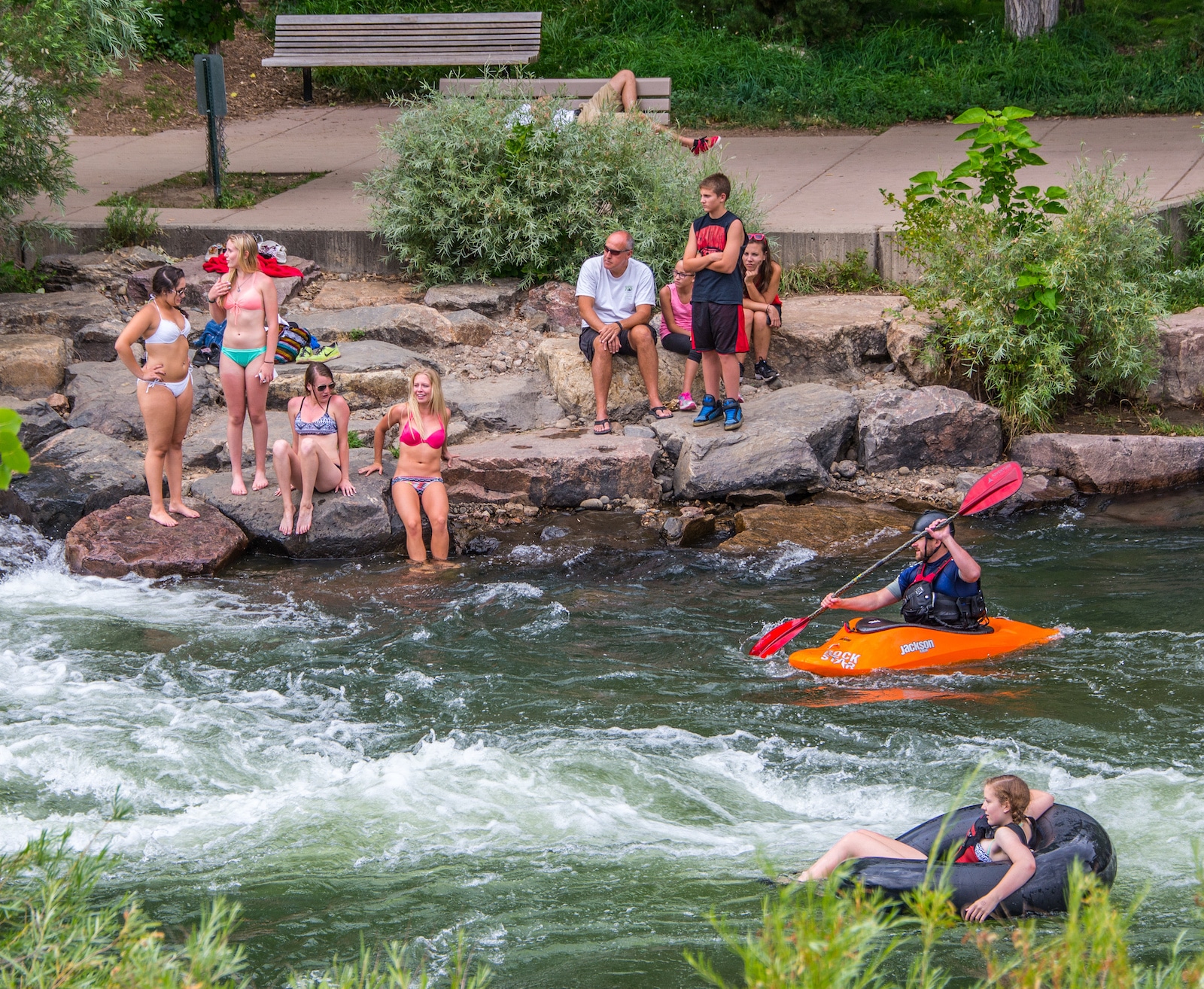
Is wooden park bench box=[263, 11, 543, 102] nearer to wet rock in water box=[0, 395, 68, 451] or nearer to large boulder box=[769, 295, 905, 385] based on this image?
large boulder box=[769, 295, 905, 385]

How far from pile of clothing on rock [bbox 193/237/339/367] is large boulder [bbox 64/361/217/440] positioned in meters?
0.21

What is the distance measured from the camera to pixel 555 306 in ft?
32.2

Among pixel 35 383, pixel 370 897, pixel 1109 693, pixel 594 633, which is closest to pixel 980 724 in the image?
pixel 1109 693

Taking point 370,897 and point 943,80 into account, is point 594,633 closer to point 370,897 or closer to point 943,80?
point 370,897

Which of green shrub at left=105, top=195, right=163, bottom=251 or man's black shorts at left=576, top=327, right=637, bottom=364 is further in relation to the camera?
green shrub at left=105, top=195, right=163, bottom=251

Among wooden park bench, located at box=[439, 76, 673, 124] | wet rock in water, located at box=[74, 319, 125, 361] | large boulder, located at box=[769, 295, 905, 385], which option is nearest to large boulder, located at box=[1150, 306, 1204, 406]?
large boulder, located at box=[769, 295, 905, 385]

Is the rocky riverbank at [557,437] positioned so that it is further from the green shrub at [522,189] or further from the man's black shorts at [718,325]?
the man's black shorts at [718,325]

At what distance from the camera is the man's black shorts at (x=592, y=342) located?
28.3ft

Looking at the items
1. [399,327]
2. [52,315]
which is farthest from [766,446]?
[52,315]

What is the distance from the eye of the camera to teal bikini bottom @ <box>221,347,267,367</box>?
7562mm

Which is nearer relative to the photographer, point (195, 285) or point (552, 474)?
point (552, 474)

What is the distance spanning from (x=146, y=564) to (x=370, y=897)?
11.5 ft

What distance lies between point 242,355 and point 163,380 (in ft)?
1.66

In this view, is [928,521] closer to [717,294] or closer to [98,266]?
[717,294]
